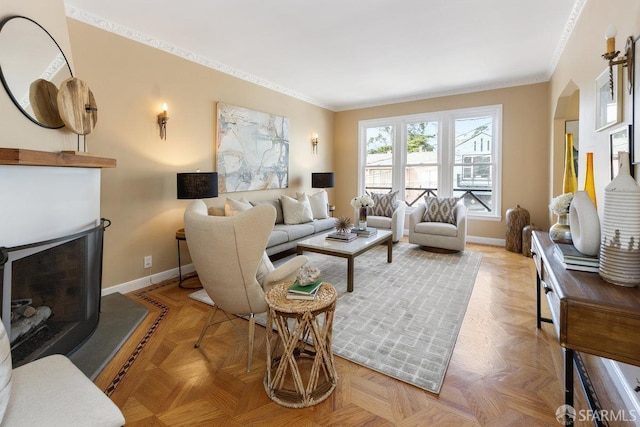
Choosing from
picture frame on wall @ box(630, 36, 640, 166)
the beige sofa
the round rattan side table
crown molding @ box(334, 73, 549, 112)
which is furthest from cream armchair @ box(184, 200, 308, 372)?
crown molding @ box(334, 73, 549, 112)

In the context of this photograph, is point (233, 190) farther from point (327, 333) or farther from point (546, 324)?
point (546, 324)

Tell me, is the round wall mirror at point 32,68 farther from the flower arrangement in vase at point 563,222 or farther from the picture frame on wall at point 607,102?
the picture frame on wall at point 607,102

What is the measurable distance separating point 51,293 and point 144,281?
146cm

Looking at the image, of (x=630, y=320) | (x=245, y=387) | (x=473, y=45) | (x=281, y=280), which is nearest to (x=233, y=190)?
(x=281, y=280)

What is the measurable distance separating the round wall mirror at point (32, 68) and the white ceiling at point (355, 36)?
3.55ft

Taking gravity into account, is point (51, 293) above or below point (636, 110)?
below

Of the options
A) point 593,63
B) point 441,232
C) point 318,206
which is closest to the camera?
point 593,63

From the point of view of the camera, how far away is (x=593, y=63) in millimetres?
2359

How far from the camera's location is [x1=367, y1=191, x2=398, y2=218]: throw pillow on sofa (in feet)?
17.8

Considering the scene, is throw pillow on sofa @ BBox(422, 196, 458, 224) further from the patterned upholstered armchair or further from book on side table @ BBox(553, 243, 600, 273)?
book on side table @ BBox(553, 243, 600, 273)

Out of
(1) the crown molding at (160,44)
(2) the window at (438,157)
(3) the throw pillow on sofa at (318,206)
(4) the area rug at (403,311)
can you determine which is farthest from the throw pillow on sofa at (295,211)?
(2) the window at (438,157)

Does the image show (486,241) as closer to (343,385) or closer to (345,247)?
(345,247)

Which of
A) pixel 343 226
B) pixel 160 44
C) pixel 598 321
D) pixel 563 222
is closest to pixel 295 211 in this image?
pixel 343 226

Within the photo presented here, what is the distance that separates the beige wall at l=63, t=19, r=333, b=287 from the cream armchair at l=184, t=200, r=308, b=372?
1727 mm
